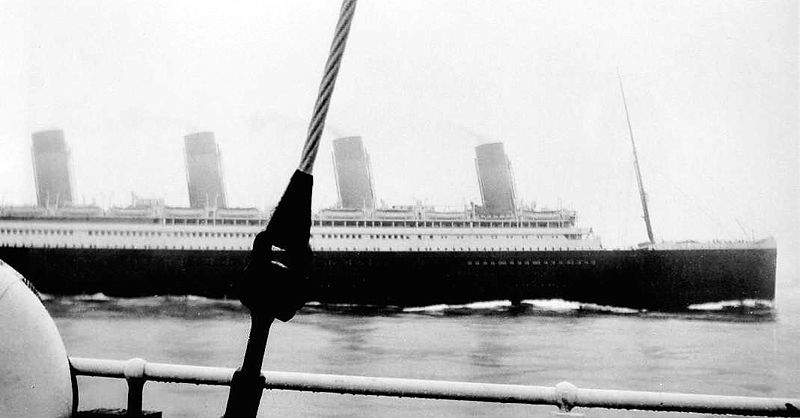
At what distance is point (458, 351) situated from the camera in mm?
7594

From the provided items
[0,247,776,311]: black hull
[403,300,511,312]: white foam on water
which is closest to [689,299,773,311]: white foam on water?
[0,247,776,311]: black hull

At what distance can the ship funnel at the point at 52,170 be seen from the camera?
257 inches

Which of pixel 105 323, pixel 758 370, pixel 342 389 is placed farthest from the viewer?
pixel 105 323

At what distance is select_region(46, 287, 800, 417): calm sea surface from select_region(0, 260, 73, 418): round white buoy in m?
2.88

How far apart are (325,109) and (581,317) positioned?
9.55 meters

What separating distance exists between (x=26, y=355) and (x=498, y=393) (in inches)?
34.3

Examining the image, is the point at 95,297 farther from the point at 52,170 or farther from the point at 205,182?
the point at 205,182

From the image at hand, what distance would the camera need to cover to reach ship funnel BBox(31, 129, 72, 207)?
21.4 feet

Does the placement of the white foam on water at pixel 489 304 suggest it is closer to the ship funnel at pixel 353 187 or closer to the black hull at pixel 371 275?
the black hull at pixel 371 275

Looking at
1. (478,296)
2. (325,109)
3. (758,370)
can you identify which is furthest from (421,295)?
(325,109)

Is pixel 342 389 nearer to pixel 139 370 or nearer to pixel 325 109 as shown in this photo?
pixel 139 370

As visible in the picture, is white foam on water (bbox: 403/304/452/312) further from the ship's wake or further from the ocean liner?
the ocean liner

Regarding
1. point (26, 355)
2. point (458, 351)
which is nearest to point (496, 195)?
point (458, 351)

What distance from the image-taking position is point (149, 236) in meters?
14.4
